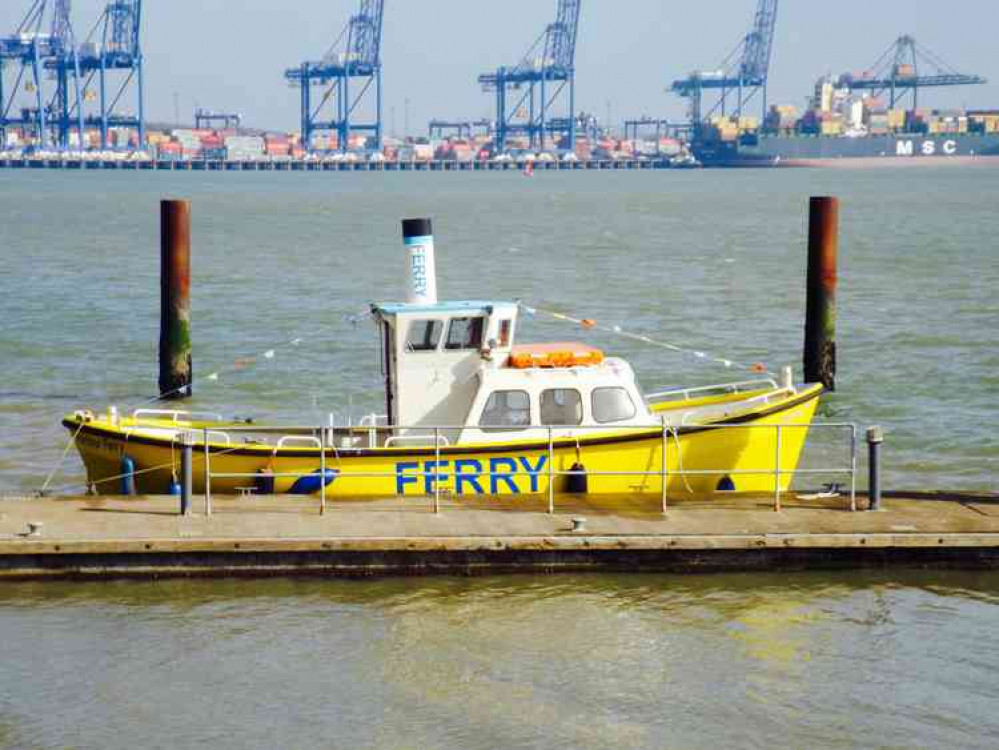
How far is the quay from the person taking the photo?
1842cm

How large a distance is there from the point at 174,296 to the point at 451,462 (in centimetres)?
1248

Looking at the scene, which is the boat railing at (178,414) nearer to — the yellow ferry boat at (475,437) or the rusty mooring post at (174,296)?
the yellow ferry boat at (475,437)

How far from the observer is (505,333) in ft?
70.9

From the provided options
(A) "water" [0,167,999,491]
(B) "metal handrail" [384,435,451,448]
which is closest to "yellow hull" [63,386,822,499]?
(B) "metal handrail" [384,435,451,448]

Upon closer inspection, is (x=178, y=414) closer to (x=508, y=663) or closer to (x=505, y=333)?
(x=505, y=333)

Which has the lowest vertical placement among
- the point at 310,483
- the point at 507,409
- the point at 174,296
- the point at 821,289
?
the point at 310,483

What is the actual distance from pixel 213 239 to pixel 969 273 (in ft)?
132

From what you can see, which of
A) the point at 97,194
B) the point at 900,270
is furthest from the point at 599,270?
the point at 97,194

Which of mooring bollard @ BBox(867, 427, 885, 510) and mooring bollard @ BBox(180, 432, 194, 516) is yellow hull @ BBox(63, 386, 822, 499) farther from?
mooring bollard @ BBox(867, 427, 885, 510)

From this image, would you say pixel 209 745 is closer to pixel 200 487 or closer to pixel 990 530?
pixel 200 487

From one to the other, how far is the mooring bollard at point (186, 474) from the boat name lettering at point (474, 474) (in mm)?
2684

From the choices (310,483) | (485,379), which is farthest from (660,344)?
→ (310,483)

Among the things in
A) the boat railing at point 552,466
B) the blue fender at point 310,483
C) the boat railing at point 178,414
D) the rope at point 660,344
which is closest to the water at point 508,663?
the boat railing at point 552,466

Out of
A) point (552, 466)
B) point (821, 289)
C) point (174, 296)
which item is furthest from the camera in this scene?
point (174, 296)
